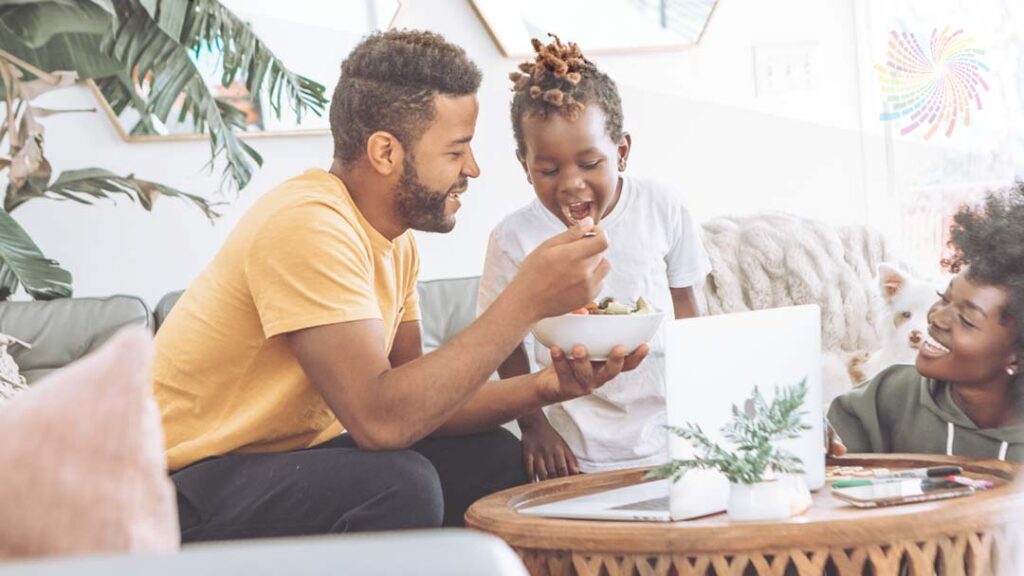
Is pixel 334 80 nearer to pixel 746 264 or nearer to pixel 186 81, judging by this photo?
→ pixel 186 81

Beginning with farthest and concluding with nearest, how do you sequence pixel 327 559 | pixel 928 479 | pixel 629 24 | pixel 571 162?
1. pixel 629 24
2. pixel 571 162
3. pixel 928 479
4. pixel 327 559

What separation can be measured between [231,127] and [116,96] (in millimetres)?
311

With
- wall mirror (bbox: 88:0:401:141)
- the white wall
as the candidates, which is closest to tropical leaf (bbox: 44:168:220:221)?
wall mirror (bbox: 88:0:401:141)

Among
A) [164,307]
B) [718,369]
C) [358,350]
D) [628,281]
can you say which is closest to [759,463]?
[718,369]

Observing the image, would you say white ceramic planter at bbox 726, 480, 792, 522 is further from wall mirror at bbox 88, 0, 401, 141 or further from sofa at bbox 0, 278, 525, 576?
wall mirror at bbox 88, 0, 401, 141

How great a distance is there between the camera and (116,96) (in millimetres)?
3510

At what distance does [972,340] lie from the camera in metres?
2.18

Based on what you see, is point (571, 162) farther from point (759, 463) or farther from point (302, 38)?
point (302, 38)

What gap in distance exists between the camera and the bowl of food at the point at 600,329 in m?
1.93

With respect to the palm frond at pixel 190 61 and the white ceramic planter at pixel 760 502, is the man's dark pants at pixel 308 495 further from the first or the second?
the palm frond at pixel 190 61

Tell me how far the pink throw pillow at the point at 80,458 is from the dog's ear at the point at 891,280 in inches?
95.6

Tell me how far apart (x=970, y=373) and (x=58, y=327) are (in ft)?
6.81

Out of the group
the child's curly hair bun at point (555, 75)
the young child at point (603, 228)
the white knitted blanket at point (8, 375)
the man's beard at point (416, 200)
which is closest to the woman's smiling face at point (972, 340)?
the young child at point (603, 228)

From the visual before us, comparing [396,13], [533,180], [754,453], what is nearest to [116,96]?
[396,13]
